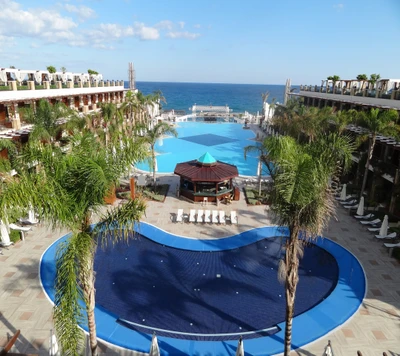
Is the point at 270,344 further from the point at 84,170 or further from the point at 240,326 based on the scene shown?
the point at 84,170

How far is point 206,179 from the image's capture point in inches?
771

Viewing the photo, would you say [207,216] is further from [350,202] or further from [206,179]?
[350,202]

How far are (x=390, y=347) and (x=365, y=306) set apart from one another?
1840 mm

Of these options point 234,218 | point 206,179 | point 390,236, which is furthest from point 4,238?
point 390,236

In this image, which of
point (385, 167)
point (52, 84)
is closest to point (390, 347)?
point (385, 167)

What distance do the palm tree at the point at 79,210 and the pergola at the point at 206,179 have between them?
12.5 meters

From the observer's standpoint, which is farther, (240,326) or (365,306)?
(365,306)

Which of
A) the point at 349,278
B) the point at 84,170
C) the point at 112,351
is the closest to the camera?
the point at 84,170

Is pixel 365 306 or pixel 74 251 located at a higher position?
pixel 74 251

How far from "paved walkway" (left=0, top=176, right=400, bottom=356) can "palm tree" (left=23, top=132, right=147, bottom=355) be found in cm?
367

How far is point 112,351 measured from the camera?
8977 millimetres

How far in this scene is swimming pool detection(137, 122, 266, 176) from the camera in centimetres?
3128

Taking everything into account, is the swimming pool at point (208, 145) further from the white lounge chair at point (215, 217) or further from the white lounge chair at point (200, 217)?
the white lounge chair at point (215, 217)

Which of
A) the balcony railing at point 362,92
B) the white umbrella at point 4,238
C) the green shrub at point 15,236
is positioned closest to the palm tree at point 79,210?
the white umbrella at point 4,238
